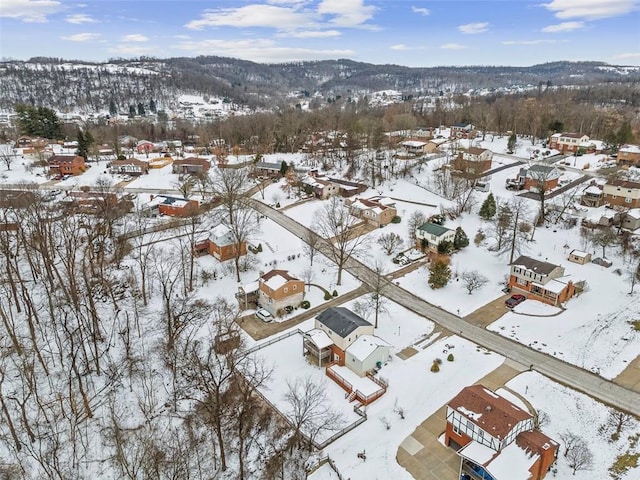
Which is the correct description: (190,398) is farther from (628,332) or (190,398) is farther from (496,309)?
(628,332)

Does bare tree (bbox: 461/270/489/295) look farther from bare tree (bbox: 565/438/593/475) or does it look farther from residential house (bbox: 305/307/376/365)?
bare tree (bbox: 565/438/593/475)

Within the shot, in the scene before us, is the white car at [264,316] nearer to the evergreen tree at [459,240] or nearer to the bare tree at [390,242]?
the bare tree at [390,242]

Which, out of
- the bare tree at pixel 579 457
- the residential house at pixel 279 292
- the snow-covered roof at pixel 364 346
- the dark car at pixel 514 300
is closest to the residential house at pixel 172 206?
the residential house at pixel 279 292

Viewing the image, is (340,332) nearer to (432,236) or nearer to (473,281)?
(473,281)

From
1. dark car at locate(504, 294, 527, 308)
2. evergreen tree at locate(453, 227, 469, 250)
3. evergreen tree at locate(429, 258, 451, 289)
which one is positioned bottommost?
dark car at locate(504, 294, 527, 308)

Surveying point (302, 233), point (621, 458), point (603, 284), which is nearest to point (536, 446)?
point (621, 458)

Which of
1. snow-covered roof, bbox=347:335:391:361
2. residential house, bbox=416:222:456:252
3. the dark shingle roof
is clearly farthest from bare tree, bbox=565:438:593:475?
residential house, bbox=416:222:456:252
